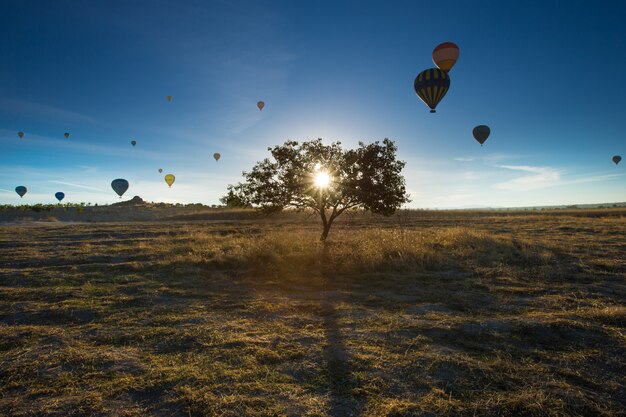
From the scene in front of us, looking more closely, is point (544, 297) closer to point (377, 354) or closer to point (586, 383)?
point (586, 383)

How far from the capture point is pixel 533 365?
199 inches

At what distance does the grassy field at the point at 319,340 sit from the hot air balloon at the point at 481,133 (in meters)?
26.8

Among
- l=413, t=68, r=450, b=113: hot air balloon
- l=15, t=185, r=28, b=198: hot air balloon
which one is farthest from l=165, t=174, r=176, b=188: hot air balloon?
l=413, t=68, r=450, b=113: hot air balloon

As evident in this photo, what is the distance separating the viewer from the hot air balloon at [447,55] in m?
27.9

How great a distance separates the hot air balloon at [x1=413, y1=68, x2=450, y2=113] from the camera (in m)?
25.2

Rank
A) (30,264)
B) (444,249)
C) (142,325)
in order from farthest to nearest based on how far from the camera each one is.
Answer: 1. (444,249)
2. (30,264)
3. (142,325)

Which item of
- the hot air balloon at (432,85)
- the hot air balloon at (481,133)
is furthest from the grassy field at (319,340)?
the hot air balloon at (481,133)

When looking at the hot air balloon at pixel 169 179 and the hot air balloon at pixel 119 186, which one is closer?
the hot air balloon at pixel 119 186

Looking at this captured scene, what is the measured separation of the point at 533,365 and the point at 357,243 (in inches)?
441

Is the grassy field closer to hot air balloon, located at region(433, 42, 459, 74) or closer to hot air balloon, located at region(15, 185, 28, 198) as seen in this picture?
hot air balloon, located at region(433, 42, 459, 74)

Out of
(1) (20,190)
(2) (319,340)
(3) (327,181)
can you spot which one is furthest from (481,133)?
(1) (20,190)

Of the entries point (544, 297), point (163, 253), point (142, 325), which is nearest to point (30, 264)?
point (163, 253)

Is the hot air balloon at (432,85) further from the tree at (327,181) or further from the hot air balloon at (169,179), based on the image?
the hot air balloon at (169,179)

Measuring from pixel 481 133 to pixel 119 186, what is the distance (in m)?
71.8
